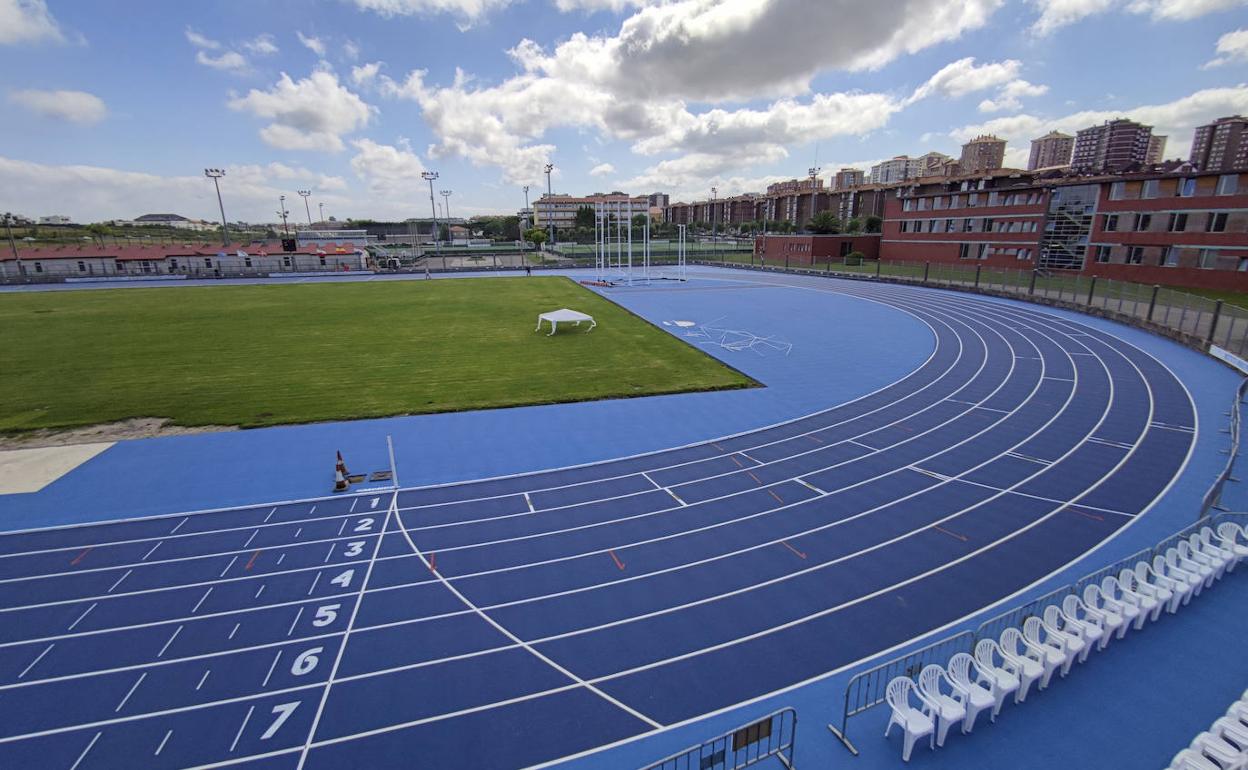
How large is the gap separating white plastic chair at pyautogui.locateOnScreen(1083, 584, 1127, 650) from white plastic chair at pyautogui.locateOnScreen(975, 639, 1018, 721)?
1796mm

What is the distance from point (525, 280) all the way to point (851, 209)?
8947 cm

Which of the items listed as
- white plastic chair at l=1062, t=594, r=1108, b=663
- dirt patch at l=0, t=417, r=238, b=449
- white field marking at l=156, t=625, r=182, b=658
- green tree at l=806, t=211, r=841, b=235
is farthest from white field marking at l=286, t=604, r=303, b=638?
green tree at l=806, t=211, r=841, b=235

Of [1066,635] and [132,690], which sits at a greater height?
[1066,635]

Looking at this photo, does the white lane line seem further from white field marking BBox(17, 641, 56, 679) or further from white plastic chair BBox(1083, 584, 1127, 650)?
white plastic chair BBox(1083, 584, 1127, 650)

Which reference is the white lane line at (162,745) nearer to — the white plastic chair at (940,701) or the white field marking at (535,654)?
the white field marking at (535,654)

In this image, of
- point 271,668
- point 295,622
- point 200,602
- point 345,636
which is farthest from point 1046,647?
point 200,602

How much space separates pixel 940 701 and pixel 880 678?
33.5 inches

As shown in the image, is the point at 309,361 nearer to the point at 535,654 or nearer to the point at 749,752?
the point at 535,654

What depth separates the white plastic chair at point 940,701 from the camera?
6.52 meters

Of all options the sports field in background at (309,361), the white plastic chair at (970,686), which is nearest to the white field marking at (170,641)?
the sports field in background at (309,361)

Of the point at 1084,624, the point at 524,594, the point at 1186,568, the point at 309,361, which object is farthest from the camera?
the point at 309,361

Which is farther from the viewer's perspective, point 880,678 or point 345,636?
point 345,636

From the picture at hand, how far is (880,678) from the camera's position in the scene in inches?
293

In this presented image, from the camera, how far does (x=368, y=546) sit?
10.8 meters
